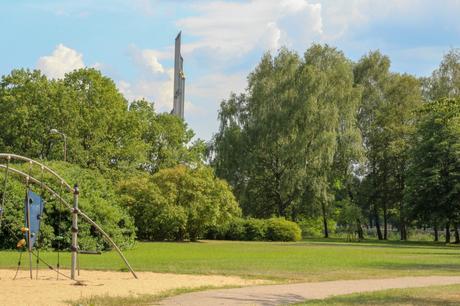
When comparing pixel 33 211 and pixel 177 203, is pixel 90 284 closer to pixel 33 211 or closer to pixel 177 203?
pixel 33 211

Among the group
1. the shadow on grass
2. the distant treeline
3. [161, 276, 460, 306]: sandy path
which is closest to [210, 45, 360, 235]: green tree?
the distant treeline

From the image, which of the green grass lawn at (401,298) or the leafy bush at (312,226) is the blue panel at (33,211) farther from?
the leafy bush at (312,226)

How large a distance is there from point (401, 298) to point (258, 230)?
40.7 meters

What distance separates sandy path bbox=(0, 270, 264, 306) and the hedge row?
3477cm

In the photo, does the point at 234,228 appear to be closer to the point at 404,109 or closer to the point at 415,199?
the point at 415,199

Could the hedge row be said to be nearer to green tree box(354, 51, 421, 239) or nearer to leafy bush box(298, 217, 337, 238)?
green tree box(354, 51, 421, 239)

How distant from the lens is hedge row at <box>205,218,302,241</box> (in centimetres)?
5500

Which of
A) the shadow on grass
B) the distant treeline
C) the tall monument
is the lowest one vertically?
the shadow on grass

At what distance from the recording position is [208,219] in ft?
160

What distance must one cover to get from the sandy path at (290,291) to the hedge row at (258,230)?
3483 cm

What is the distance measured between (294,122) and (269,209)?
32.5ft

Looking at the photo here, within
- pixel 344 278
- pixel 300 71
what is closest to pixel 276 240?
pixel 300 71

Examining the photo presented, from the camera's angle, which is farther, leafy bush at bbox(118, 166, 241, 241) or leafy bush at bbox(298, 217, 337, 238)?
leafy bush at bbox(298, 217, 337, 238)

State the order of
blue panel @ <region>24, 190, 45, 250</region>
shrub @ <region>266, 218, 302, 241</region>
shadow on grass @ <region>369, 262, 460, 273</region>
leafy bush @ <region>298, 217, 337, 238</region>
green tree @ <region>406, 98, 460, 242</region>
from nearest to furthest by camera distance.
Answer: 1. blue panel @ <region>24, 190, 45, 250</region>
2. shadow on grass @ <region>369, 262, 460, 273</region>
3. green tree @ <region>406, 98, 460, 242</region>
4. shrub @ <region>266, 218, 302, 241</region>
5. leafy bush @ <region>298, 217, 337, 238</region>
